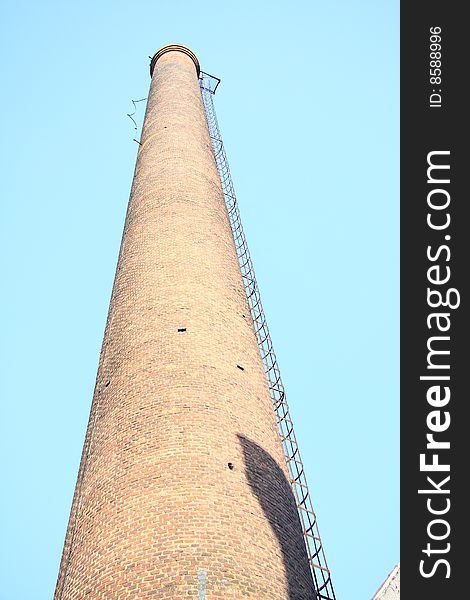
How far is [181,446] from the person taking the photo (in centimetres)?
641

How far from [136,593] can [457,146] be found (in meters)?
4.54

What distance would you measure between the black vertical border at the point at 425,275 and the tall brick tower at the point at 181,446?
5.51ft

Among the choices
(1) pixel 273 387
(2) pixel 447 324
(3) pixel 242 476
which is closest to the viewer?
(2) pixel 447 324

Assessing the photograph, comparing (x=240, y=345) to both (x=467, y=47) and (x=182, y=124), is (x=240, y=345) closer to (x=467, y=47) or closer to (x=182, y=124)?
(x=467, y=47)

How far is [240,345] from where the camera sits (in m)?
8.26

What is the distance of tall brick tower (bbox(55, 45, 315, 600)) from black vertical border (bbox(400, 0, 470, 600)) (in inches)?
66.2

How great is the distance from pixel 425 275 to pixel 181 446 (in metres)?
2.81

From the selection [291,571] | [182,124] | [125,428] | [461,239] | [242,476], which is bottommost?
[291,571]

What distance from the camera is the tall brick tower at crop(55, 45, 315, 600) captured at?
557 cm

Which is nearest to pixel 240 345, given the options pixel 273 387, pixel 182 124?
pixel 273 387

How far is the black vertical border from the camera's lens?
4.60 meters

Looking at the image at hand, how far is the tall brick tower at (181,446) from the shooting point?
219 inches

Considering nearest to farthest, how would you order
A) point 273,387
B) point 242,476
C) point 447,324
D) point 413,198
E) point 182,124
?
point 447,324 < point 413,198 < point 242,476 < point 273,387 < point 182,124

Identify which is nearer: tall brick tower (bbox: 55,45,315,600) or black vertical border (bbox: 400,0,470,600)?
black vertical border (bbox: 400,0,470,600)
